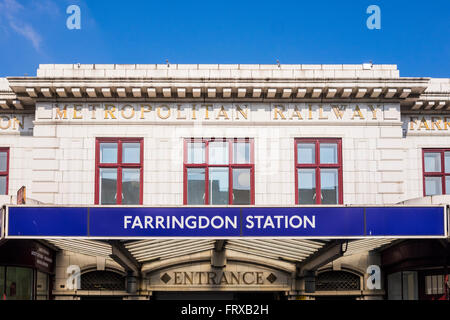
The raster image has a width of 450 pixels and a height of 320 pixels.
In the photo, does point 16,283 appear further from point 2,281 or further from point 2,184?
point 2,184

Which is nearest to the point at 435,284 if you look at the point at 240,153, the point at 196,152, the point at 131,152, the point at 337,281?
the point at 337,281

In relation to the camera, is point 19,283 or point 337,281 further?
point 337,281

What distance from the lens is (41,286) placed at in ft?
65.0

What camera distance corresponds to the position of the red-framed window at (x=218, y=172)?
66.9ft

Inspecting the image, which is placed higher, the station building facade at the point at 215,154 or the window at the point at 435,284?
the station building facade at the point at 215,154

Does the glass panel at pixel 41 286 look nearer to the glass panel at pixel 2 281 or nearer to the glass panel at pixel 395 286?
the glass panel at pixel 2 281

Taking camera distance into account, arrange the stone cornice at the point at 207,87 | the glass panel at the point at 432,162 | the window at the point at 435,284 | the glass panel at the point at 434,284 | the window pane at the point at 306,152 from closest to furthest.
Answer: the window at the point at 435,284 < the glass panel at the point at 434,284 < the stone cornice at the point at 207,87 < the window pane at the point at 306,152 < the glass panel at the point at 432,162

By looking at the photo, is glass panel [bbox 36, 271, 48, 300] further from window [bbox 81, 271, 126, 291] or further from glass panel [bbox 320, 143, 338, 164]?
glass panel [bbox 320, 143, 338, 164]

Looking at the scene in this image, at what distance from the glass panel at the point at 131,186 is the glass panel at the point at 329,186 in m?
6.09

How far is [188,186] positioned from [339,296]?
6378 millimetres

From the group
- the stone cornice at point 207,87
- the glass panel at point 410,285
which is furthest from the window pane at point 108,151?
the glass panel at point 410,285

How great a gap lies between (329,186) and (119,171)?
697 centimetres
